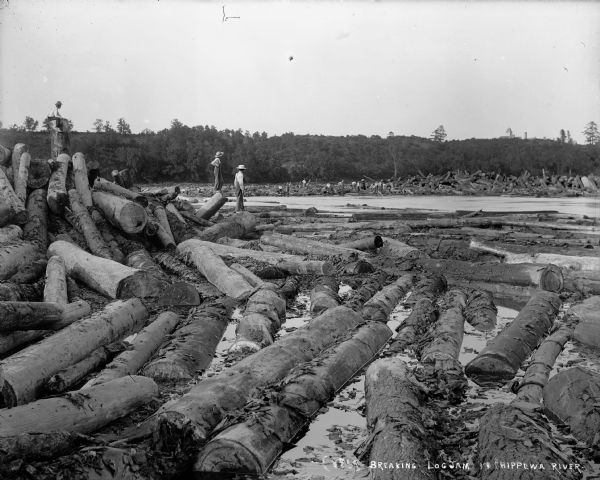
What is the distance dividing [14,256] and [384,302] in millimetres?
4938

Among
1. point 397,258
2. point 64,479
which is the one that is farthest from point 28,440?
point 397,258

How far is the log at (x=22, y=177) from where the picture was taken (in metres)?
10.9

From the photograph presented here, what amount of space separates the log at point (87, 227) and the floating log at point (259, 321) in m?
3.33

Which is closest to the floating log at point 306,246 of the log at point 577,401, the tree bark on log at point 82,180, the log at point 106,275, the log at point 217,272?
the log at point 217,272

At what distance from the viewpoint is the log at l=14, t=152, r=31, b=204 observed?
10.9m

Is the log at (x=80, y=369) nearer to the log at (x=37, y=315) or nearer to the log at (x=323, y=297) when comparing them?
the log at (x=37, y=315)

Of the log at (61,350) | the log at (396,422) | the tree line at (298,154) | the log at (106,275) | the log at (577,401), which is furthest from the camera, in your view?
the tree line at (298,154)

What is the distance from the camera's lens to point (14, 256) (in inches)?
312

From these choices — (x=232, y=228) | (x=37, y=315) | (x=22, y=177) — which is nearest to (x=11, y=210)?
(x=22, y=177)

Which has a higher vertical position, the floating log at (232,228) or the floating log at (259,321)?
the floating log at (232,228)

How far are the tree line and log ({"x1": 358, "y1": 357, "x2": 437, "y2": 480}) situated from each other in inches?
1926

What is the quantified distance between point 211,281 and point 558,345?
5185 millimetres

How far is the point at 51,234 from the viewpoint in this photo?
34.1ft

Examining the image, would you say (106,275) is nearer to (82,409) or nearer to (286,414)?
(82,409)
